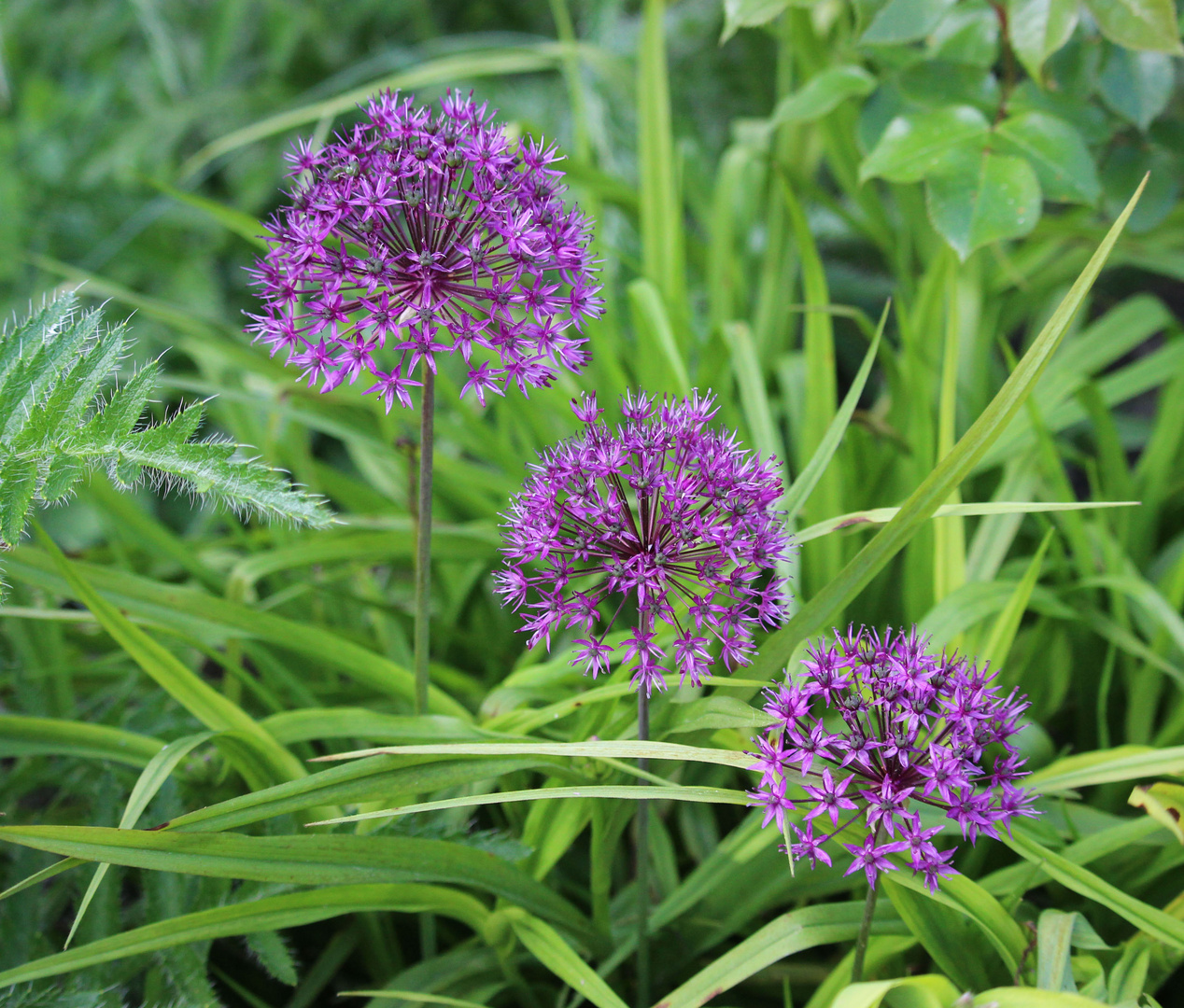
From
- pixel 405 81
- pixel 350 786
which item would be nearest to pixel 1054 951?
pixel 350 786

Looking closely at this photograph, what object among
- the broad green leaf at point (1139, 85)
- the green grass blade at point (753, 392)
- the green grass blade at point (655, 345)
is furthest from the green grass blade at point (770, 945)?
the broad green leaf at point (1139, 85)

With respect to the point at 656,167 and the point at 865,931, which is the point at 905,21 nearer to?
the point at 656,167

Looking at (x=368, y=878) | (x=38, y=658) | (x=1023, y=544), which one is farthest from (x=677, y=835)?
(x=38, y=658)

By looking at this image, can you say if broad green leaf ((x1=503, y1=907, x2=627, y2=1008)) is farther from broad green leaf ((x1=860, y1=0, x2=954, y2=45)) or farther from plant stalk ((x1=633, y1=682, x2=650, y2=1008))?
broad green leaf ((x1=860, y1=0, x2=954, y2=45))

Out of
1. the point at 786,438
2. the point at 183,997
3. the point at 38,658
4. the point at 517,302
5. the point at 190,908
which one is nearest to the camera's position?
the point at 517,302

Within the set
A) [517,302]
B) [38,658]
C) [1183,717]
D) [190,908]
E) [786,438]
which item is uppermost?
[786,438]

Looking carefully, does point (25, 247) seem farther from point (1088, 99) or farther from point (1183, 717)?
point (1183, 717)
